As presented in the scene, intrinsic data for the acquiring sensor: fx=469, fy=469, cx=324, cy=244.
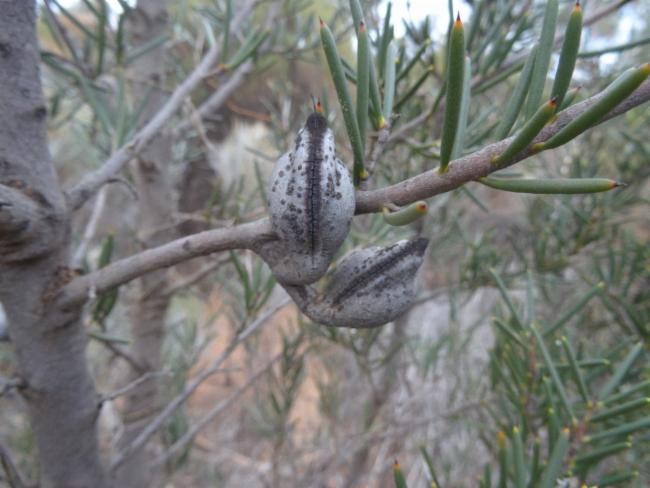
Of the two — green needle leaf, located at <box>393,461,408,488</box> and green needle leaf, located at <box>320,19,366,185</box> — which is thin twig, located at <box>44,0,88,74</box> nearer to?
green needle leaf, located at <box>320,19,366,185</box>

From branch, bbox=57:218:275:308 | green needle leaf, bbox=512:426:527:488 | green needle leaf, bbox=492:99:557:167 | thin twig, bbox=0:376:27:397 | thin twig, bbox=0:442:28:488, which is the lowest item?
green needle leaf, bbox=512:426:527:488

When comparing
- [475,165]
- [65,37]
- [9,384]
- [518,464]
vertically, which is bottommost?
[518,464]

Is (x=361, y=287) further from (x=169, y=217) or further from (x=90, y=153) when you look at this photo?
(x=90, y=153)

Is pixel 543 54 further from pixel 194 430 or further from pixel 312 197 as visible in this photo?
pixel 194 430

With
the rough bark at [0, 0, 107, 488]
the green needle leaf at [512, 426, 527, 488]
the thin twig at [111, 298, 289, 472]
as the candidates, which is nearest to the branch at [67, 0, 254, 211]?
the rough bark at [0, 0, 107, 488]

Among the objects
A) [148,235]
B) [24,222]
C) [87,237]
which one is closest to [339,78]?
[24,222]

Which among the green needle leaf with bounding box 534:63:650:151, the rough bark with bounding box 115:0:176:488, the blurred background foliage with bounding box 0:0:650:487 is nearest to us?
the green needle leaf with bounding box 534:63:650:151

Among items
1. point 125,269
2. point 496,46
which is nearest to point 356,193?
point 125,269

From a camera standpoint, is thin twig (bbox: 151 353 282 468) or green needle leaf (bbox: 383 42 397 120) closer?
green needle leaf (bbox: 383 42 397 120)

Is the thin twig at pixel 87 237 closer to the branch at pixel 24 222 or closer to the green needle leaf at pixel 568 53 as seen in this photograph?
A: the branch at pixel 24 222
